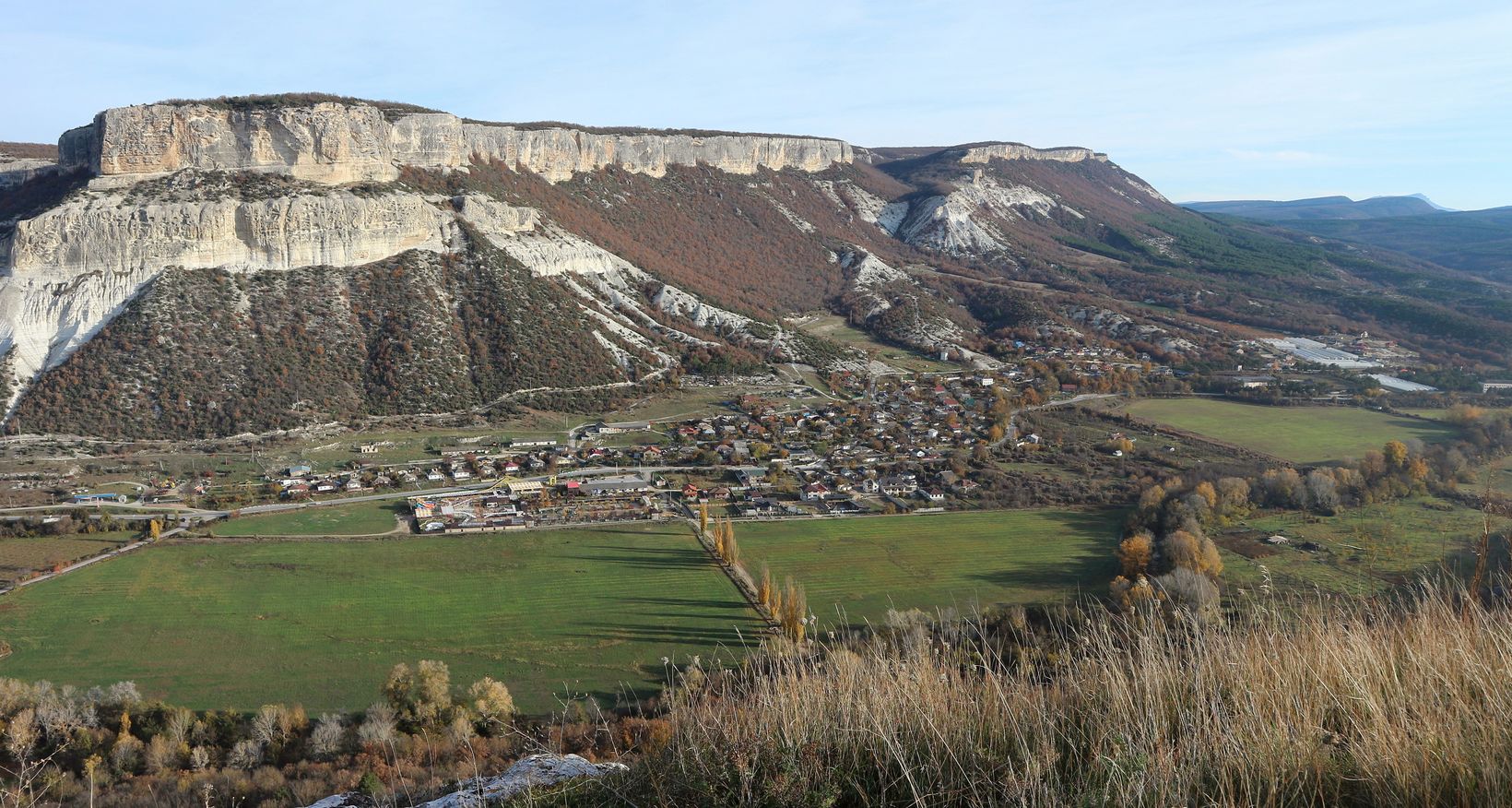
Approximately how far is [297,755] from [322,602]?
28.5ft

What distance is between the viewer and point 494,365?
46.6 m

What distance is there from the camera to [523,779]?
4.88 metres

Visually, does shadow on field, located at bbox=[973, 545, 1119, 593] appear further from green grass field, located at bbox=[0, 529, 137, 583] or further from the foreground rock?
green grass field, located at bbox=[0, 529, 137, 583]

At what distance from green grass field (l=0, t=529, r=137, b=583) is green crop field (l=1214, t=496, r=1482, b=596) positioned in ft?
104

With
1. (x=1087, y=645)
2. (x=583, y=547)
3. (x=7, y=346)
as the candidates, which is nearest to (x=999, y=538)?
(x=583, y=547)

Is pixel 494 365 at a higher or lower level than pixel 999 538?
higher

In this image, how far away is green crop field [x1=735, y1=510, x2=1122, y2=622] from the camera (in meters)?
22.7

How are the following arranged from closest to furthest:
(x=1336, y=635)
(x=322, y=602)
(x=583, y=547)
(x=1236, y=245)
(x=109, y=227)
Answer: (x=1336, y=635)
(x=322, y=602)
(x=583, y=547)
(x=109, y=227)
(x=1236, y=245)

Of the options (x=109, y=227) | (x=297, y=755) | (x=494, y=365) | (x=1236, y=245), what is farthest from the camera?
(x=1236, y=245)

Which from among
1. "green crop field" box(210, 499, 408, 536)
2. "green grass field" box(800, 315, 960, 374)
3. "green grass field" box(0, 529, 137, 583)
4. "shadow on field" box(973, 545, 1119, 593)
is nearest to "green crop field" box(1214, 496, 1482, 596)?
"shadow on field" box(973, 545, 1119, 593)

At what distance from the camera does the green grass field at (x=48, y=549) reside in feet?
79.6

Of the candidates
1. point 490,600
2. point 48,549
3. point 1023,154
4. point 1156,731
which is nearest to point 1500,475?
point 490,600

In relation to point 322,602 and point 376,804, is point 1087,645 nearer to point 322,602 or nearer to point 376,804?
point 376,804

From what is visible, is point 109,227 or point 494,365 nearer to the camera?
point 109,227
